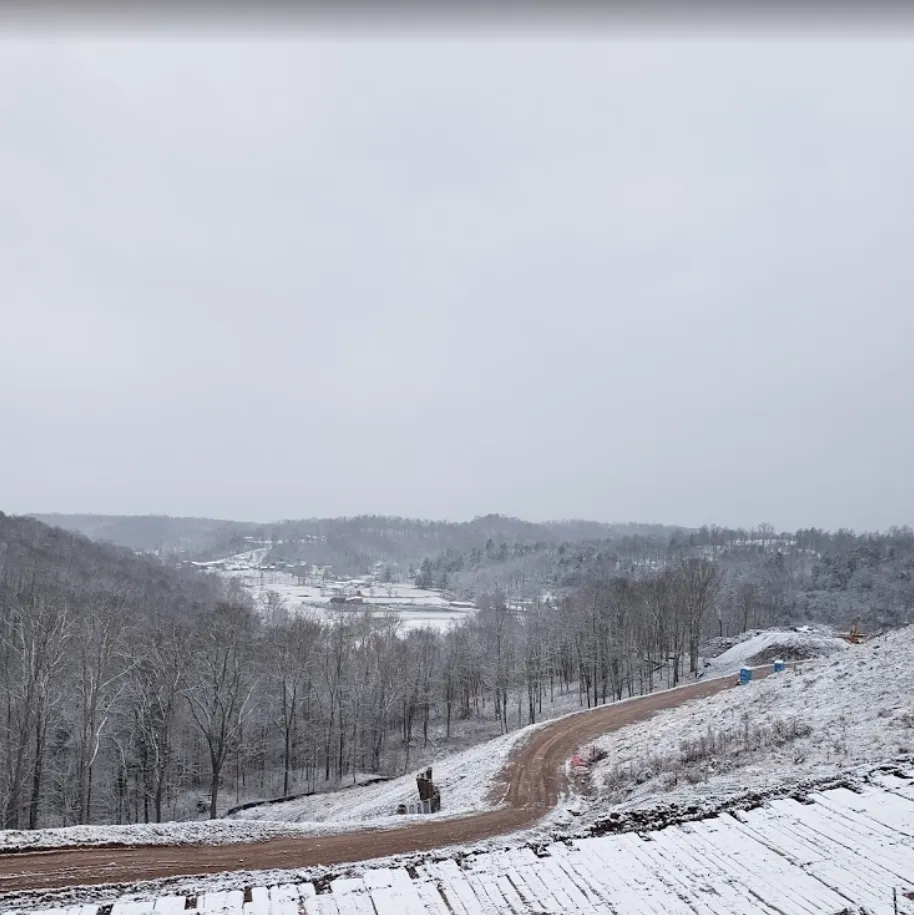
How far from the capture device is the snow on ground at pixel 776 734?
13469 millimetres

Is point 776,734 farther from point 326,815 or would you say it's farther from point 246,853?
point 326,815

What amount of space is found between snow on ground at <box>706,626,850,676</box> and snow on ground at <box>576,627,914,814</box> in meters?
17.4

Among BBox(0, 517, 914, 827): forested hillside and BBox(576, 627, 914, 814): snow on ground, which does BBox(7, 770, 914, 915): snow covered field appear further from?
BBox(0, 517, 914, 827): forested hillside

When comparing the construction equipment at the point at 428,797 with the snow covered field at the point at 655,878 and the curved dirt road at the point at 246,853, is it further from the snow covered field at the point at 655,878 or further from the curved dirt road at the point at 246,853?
the snow covered field at the point at 655,878

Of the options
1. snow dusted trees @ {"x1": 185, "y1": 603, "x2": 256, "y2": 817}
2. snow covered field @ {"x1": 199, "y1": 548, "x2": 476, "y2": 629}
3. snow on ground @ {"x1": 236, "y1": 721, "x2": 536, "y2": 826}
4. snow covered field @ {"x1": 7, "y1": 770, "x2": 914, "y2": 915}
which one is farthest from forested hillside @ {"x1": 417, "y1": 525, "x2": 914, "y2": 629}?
snow covered field @ {"x1": 7, "y1": 770, "x2": 914, "y2": 915}

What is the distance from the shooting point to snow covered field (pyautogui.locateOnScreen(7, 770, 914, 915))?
8.73m

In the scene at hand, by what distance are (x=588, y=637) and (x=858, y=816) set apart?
3787cm

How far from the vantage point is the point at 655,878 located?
9.45 meters

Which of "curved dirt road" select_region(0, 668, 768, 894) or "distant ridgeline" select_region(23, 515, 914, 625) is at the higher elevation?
"curved dirt road" select_region(0, 668, 768, 894)

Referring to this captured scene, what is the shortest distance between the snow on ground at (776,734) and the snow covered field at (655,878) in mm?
2048

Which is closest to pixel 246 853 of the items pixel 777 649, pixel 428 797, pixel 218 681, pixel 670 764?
pixel 428 797

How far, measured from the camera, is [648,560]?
14475 cm

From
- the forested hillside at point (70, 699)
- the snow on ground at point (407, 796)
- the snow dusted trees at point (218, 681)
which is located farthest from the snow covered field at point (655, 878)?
the forested hillside at point (70, 699)

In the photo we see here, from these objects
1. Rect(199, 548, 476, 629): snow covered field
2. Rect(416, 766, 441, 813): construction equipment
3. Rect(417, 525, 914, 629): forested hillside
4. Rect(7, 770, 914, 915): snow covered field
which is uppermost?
Rect(7, 770, 914, 915): snow covered field
